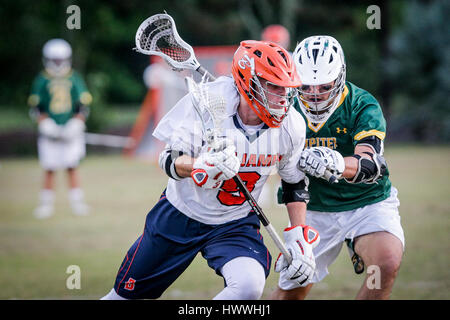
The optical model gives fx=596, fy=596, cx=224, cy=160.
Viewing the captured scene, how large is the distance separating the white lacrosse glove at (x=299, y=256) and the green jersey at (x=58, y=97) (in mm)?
6708

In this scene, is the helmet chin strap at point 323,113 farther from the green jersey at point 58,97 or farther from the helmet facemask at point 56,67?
the helmet facemask at point 56,67

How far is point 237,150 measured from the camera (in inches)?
132

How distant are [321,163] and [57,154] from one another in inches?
257

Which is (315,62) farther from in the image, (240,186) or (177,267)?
(177,267)

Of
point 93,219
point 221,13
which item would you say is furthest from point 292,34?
point 93,219

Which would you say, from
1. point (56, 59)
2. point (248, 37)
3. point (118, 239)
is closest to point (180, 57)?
point (118, 239)

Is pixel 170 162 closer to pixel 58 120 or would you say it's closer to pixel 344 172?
pixel 344 172

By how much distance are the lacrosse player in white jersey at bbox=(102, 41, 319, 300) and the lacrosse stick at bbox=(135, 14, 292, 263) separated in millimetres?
85

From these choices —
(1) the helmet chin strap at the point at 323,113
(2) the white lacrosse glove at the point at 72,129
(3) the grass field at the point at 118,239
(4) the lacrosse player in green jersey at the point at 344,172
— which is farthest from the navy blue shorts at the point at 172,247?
(2) the white lacrosse glove at the point at 72,129

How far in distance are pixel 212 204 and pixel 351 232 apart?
102cm

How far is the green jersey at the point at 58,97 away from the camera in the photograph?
31.3 ft

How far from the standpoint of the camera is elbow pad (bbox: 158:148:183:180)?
322 cm

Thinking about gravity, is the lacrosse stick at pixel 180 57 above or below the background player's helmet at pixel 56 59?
below

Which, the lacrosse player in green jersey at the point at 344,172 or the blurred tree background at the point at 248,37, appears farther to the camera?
the blurred tree background at the point at 248,37
